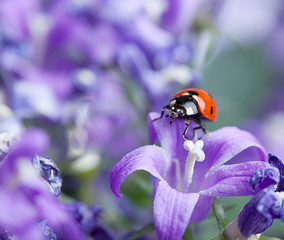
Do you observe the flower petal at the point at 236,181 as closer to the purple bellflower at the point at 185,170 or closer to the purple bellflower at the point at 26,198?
the purple bellflower at the point at 185,170

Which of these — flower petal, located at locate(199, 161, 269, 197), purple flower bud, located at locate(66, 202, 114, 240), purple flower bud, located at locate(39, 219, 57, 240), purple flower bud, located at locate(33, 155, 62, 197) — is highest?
purple flower bud, located at locate(33, 155, 62, 197)

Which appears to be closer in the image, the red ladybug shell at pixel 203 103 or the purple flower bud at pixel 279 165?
the purple flower bud at pixel 279 165

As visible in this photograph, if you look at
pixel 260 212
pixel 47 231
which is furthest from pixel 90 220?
pixel 260 212

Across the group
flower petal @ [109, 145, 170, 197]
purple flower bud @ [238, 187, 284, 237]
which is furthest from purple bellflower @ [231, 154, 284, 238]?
flower petal @ [109, 145, 170, 197]

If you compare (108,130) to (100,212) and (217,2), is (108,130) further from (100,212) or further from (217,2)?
(217,2)

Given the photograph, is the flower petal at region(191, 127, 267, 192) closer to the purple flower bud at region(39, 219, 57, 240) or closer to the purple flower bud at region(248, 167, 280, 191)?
the purple flower bud at region(248, 167, 280, 191)

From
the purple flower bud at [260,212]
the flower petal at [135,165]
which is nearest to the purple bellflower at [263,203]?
the purple flower bud at [260,212]

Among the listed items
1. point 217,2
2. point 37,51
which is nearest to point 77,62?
point 37,51
